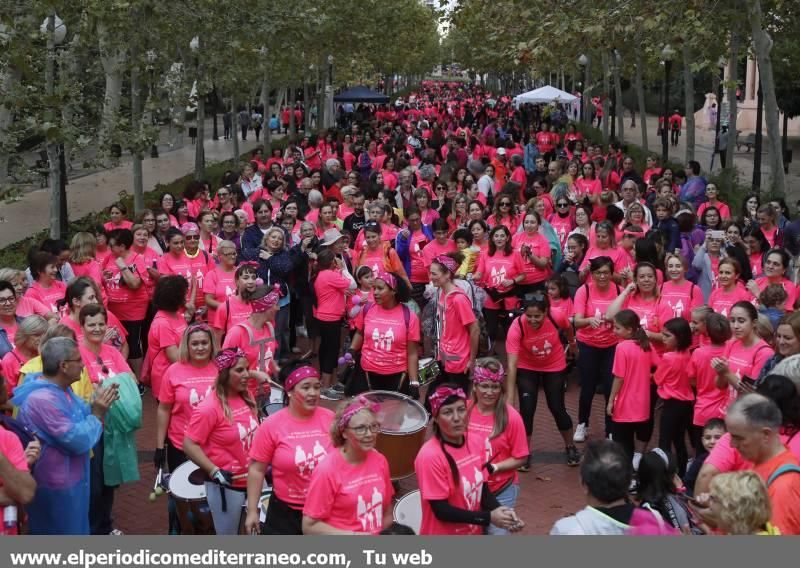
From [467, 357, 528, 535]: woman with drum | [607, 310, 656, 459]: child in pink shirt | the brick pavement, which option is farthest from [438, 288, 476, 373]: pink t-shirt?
[467, 357, 528, 535]: woman with drum

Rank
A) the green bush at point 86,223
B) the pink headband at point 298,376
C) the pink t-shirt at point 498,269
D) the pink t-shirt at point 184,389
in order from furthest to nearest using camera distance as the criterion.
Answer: the green bush at point 86,223
the pink t-shirt at point 498,269
the pink t-shirt at point 184,389
the pink headband at point 298,376

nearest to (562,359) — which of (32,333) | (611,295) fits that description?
(611,295)

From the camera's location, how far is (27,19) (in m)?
11.2

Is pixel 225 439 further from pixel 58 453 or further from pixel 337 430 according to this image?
pixel 337 430

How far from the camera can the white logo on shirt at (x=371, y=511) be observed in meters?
5.35

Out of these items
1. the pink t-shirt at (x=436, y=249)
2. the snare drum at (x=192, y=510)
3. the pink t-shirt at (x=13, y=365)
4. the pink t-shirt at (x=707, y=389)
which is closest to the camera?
the snare drum at (x=192, y=510)

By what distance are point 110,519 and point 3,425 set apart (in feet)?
7.38

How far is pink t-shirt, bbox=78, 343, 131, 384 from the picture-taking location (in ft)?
24.0

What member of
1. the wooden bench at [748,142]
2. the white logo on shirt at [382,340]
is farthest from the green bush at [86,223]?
the wooden bench at [748,142]

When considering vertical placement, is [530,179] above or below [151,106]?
below

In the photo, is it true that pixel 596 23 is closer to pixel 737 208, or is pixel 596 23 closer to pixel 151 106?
pixel 737 208

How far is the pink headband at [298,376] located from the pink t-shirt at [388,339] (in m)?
2.86

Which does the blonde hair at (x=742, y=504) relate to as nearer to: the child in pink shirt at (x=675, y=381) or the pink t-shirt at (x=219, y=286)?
the child in pink shirt at (x=675, y=381)

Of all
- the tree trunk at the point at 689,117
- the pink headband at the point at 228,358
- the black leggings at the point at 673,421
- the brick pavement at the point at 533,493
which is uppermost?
the tree trunk at the point at 689,117
